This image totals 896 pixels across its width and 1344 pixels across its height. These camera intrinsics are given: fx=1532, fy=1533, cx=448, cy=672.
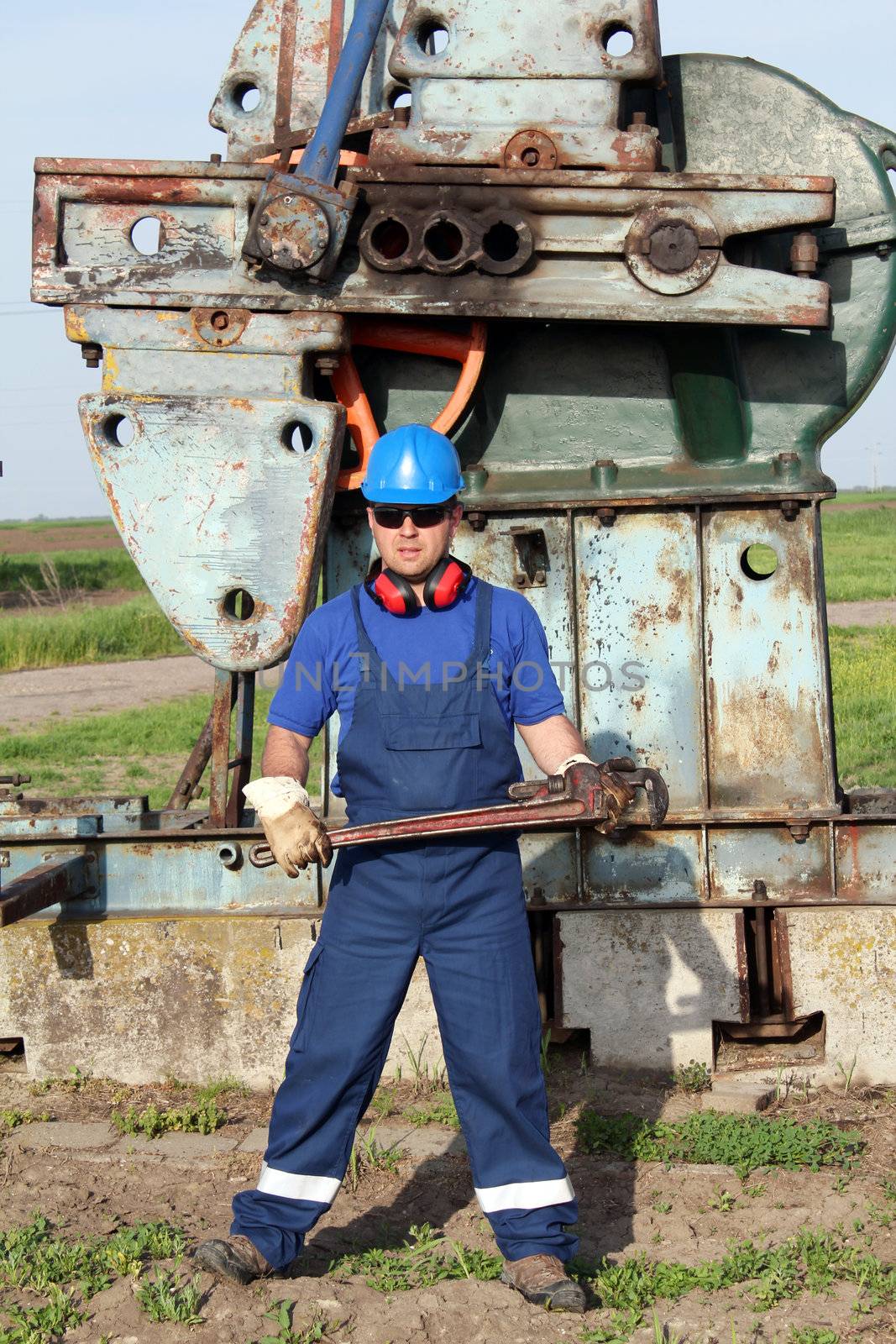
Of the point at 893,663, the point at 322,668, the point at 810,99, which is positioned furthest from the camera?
the point at 893,663

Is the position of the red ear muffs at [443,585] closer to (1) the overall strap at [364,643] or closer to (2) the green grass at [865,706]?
(1) the overall strap at [364,643]

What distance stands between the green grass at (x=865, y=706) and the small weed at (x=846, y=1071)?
370 cm

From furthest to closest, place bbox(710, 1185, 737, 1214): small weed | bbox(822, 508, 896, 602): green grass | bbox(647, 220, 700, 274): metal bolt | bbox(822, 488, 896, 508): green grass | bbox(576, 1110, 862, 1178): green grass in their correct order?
bbox(822, 488, 896, 508): green grass
bbox(822, 508, 896, 602): green grass
bbox(647, 220, 700, 274): metal bolt
bbox(576, 1110, 862, 1178): green grass
bbox(710, 1185, 737, 1214): small weed

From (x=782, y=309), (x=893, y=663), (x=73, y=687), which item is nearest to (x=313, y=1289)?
(x=782, y=309)

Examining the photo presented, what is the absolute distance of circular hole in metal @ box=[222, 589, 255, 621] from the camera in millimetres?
4384

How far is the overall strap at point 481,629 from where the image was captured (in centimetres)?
335

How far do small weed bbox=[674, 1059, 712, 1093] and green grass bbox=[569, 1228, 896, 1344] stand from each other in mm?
984

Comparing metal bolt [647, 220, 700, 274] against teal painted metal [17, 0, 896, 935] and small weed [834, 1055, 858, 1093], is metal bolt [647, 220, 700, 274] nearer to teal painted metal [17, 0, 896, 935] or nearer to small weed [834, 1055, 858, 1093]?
teal painted metal [17, 0, 896, 935]

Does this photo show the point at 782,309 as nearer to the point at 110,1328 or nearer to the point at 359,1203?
the point at 359,1203

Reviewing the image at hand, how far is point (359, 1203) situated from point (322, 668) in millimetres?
1387

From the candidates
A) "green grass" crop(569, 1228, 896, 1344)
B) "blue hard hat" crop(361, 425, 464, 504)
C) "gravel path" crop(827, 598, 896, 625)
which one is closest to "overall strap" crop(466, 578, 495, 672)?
"blue hard hat" crop(361, 425, 464, 504)

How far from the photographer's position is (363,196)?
4277mm

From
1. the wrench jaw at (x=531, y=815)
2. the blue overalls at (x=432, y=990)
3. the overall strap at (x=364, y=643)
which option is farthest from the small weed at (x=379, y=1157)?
the overall strap at (x=364, y=643)

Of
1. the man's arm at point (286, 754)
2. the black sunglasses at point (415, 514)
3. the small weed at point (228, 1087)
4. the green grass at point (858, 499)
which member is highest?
the green grass at point (858, 499)
